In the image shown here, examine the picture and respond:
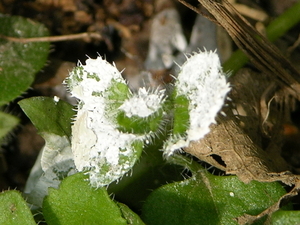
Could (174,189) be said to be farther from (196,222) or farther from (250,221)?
(250,221)

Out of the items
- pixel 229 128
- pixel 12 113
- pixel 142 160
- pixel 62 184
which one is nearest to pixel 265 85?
pixel 229 128

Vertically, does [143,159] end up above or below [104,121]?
below

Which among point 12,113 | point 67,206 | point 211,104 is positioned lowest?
point 12,113

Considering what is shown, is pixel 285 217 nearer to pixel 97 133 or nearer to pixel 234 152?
pixel 234 152

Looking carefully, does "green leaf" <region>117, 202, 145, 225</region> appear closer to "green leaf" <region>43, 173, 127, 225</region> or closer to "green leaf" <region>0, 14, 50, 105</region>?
"green leaf" <region>43, 173, 127, 225</region>

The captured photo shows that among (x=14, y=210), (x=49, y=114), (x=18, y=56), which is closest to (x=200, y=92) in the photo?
(x=49, y=114)

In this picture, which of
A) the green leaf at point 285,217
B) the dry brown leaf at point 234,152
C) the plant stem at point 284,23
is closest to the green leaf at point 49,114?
the dry brown leaf at point 234,152
